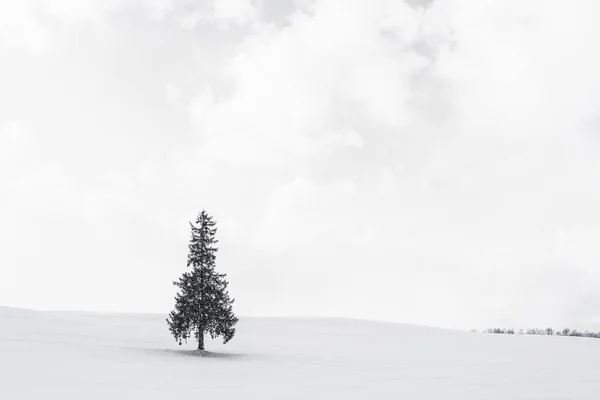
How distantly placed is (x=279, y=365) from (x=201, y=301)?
26.0 feet

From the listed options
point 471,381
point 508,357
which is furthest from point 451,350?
point 471,381

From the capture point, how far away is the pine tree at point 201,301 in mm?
33562

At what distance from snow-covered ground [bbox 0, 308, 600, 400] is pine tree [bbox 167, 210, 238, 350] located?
1494 millimetres

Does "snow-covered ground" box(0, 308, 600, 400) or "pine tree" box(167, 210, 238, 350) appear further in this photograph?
"pine tree" box(167, 210, 238, 350)

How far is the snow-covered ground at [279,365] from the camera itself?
1920 cm

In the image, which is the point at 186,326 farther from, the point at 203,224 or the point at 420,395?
the point at 420,395

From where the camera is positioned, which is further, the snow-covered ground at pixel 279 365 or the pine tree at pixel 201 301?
the pine tree at pixel 201 301

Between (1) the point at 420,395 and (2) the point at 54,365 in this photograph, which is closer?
(1) the point at 420,395

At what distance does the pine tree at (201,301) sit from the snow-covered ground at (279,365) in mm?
1494

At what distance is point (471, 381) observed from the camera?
23.8 m

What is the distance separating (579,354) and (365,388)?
27.9m

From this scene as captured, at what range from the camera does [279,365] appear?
2853cm

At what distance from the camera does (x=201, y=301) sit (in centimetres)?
3400

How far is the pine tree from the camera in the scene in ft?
110
